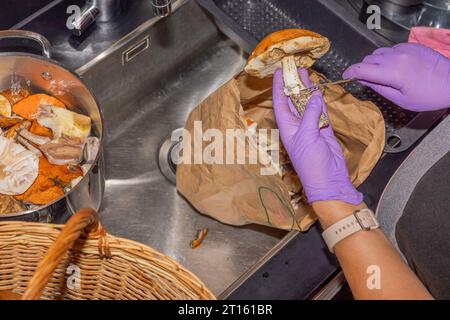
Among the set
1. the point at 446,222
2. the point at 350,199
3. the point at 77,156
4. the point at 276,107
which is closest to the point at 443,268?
the point at 446,222

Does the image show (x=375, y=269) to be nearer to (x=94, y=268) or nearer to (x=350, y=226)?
(x=350, y=226)

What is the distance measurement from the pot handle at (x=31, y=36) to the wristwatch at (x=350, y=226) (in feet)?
1.85

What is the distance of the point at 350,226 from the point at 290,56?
0.32m

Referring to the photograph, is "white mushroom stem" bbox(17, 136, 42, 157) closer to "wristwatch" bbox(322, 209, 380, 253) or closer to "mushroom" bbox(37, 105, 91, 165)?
"mushroom" bbox(37, 105, 91, 165)

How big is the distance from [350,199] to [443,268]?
172 millimetres

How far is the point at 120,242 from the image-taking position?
85 centimetres

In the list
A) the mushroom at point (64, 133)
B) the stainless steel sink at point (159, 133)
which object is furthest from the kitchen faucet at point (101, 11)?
the mushroom at point (64, 133)

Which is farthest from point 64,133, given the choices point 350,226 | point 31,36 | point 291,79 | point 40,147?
point 350,226

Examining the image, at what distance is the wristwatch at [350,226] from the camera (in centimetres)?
85

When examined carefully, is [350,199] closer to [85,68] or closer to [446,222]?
[446,222]

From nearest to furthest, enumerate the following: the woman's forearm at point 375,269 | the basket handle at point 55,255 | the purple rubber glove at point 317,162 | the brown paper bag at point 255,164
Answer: the basket handle at point 55,255
the woman's forearm at point 375,269
the purple rubber glove at point 317,162
the brown paper bag at point 255,164

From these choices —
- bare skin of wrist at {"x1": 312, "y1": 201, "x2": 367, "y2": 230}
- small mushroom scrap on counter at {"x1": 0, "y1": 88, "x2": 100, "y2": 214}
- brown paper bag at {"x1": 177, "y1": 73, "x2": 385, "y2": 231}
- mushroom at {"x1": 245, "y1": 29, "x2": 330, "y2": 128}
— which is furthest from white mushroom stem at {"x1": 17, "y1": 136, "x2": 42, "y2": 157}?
bare skin of wrist at {"x1": 312, "y1": 201, "x2": 367, "y2": 230}

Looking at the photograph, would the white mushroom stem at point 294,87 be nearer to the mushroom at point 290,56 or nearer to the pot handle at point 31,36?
the mushroom at point 290,56

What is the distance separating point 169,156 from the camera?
4.27ft
